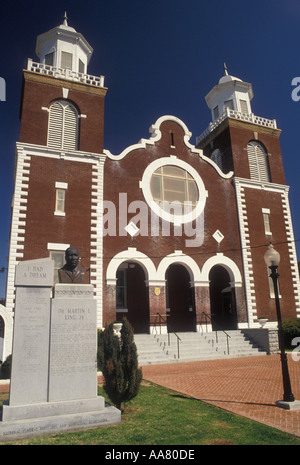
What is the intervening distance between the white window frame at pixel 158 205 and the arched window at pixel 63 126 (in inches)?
193

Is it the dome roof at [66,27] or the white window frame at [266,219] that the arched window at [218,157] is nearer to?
the white window frame at [266,219]

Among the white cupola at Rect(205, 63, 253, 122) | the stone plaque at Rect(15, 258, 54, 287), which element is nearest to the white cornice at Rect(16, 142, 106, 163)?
the white cupola at Rect(205, 63, 253, 122)

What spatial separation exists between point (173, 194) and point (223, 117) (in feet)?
28.8

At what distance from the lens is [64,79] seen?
20875mm

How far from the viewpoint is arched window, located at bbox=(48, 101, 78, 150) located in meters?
20.0

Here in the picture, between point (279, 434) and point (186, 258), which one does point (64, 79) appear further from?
point (279, 434)

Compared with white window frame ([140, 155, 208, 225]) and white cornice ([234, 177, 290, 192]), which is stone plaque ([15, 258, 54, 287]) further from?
white cornice ([234, 177, 290, 192])

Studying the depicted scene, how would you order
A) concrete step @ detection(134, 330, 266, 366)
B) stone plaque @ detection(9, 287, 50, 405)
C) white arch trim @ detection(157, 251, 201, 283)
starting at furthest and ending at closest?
1. white arch trim @ detection(157, 251, 201, 283)
2. concrete step @ detection(134, 330, 266, 366)
3. stone plaque @ detection(9, 287, 50, 405)

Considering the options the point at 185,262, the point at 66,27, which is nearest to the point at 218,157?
the point at 185,262

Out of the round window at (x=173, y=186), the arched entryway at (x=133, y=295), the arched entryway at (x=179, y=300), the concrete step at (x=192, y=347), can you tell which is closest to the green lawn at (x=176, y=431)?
the concrete step at (x=192, y=347)

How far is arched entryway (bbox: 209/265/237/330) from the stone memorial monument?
1716cm

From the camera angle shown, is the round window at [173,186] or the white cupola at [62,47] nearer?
the round window at [173,186]

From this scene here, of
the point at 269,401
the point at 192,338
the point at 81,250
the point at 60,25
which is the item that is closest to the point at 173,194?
the point at 81,250

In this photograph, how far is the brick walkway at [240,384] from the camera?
723 cm
